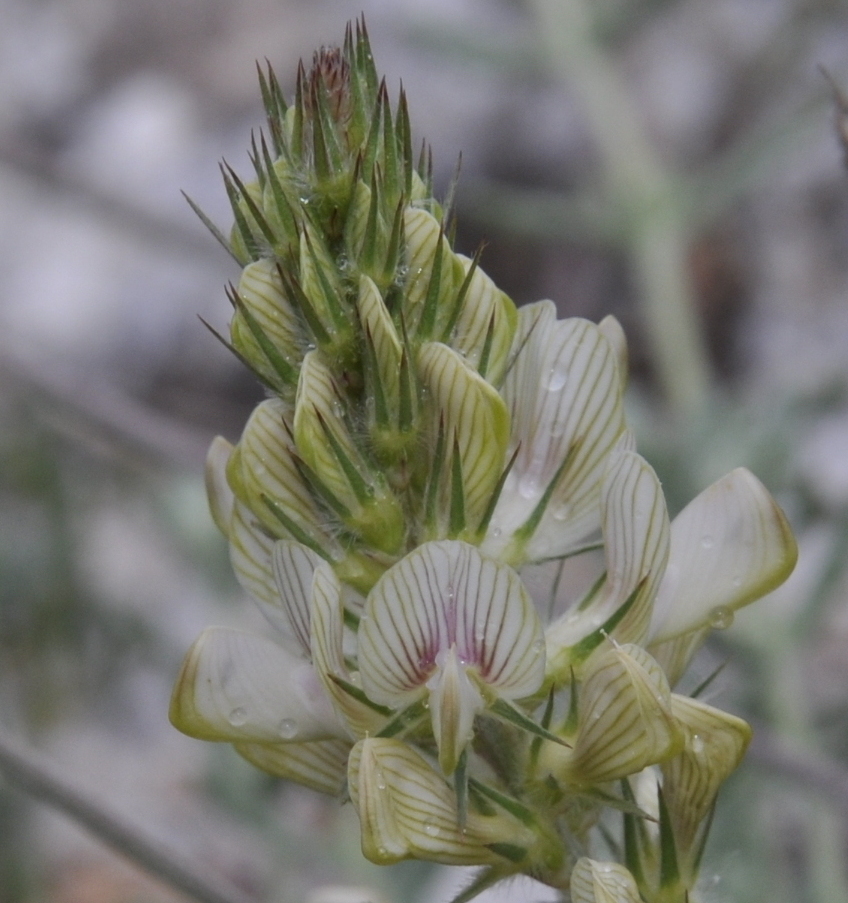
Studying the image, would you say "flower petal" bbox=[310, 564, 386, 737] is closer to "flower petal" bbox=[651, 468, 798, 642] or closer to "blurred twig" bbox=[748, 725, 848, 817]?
"flower petal" bbox=[651, 468, 798, 642]

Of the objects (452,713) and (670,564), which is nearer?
(452,713)

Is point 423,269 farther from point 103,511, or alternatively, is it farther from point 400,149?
point 103,511

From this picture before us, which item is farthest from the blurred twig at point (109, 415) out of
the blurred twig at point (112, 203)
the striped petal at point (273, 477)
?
the striped petal at point (273, 477)

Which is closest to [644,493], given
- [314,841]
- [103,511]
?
[314,841]

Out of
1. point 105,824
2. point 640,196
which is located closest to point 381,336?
point 105,824

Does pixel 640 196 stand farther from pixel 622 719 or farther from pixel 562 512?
pixel 622 719

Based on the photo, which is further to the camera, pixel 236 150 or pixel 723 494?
pixel 236 150
